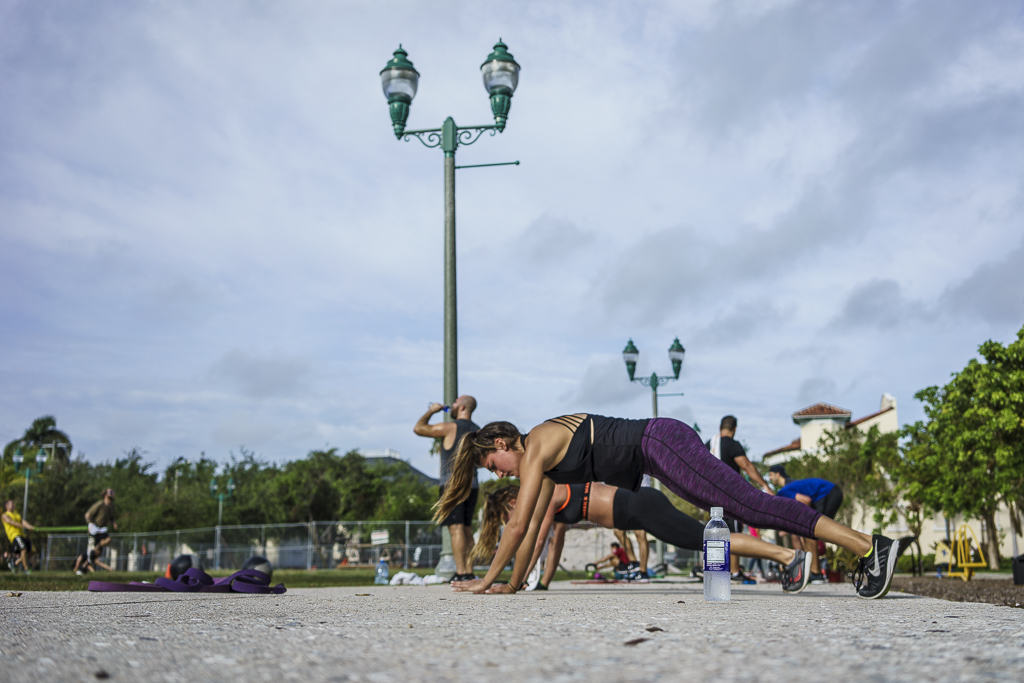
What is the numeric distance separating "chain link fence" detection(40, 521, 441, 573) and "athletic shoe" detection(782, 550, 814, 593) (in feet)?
67.6

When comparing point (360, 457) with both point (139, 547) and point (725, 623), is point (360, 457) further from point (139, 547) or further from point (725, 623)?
point (725, 623)

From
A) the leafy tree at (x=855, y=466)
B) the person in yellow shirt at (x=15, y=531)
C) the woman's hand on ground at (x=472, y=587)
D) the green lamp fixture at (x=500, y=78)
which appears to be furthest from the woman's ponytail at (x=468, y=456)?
the leafy tree at (x=855, y=466)

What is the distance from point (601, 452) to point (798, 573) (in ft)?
6.52

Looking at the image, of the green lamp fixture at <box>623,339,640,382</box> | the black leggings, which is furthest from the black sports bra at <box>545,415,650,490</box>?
the green lamp fixture at <box>623,339,640,382</box>

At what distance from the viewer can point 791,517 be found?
4590mm

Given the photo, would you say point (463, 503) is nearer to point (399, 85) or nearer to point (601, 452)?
point (601, 452)

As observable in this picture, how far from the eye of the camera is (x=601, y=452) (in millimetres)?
4793

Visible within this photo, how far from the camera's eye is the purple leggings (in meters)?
4.60

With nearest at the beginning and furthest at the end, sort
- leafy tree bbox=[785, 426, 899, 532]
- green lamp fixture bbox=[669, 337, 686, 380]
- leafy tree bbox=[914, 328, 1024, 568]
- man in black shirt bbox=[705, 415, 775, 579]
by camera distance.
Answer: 1. man in black shirt bbox=[705, 415, 775, 579]
2. green lamp fixture bbox=[669, 337, 686, 380]
3. leafy tree bbox=[914, 328, 1024, 568]
4. leafy tree bbox=[785, 426, 899, 532]

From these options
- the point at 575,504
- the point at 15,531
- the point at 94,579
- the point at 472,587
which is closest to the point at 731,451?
the point at 575,504

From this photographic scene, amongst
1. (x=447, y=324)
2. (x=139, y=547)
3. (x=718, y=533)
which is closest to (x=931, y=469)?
(x=447, y=324)

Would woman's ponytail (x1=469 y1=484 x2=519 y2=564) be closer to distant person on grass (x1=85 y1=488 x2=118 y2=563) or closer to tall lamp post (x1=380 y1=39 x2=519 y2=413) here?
tall lamp post (x1=380 y1=39 x2=519 y2=413)

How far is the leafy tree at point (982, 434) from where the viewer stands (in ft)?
75.7

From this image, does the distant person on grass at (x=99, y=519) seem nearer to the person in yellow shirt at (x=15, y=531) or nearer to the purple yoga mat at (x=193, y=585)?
the person in yellow shirt at (x=15, y=531)
